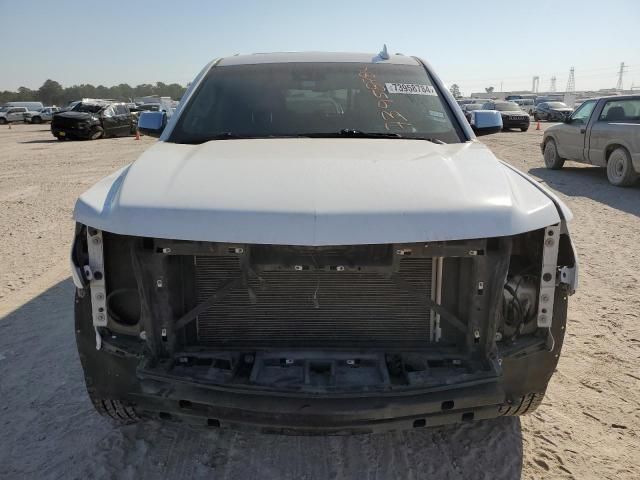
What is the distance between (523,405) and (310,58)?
2.69m

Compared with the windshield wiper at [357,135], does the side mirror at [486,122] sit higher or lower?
higher

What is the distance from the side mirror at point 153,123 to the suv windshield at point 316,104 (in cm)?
37

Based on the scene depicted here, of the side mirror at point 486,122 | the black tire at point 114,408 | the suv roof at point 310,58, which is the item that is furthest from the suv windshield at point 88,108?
the black tire at point 114,408

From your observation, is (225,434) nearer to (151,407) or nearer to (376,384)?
(151,407)

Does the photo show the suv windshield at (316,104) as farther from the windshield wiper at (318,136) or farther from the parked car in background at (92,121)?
the parked car in background at (92,121)

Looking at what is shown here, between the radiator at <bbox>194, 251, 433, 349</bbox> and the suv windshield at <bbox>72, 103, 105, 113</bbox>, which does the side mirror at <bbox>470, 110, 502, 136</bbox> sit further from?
the suv windshield at <bbox>72, 103, 105, 113</bbox>

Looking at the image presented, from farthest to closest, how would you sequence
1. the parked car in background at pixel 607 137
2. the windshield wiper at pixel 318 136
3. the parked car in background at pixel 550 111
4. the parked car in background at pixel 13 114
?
the parked car in background at pixel 13 114, the parked car in background at pixel 550 111, the parked car in background at pixel 607 137, the windshield wiper at pixel 318 136

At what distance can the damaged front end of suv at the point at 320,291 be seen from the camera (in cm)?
207

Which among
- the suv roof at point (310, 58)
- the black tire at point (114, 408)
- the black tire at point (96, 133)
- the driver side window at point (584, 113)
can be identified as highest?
the suv roof at point (310, 58)

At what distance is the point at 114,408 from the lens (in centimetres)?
249

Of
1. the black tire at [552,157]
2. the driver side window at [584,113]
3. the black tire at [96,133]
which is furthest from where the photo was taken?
the black tire at [96,133]

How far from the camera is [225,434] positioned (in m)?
2.79

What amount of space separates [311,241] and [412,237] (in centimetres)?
38

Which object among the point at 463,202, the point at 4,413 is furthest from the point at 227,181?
the point at 4,413
